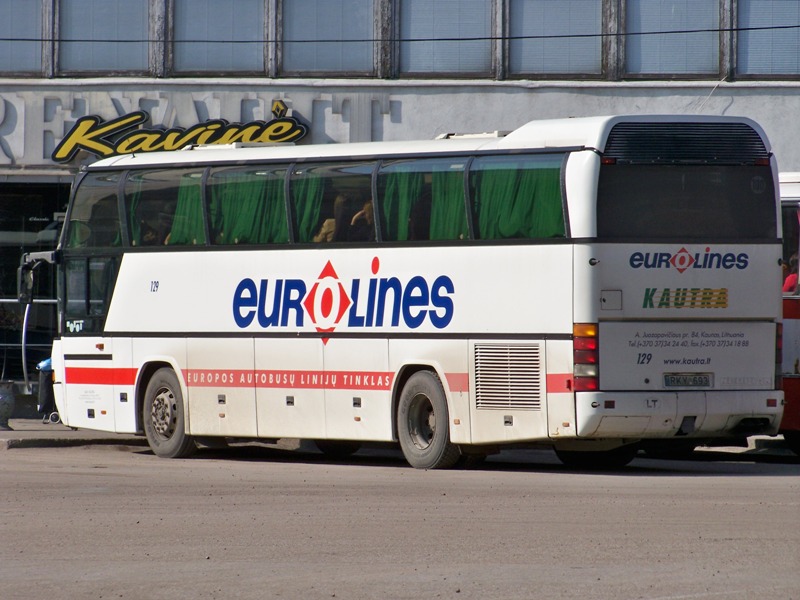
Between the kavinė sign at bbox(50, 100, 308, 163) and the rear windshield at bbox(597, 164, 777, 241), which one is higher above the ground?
the kavinė sign at bbox(50, 100, 308, 163)

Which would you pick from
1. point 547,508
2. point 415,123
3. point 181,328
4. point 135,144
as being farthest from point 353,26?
point 547,508

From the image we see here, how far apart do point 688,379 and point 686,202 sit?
5.68 ft

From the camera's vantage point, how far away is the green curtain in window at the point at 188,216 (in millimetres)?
19312

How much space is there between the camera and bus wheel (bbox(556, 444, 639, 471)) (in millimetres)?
18172

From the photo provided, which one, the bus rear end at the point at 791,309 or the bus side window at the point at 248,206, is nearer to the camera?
the bus rear end at the point at 791,309

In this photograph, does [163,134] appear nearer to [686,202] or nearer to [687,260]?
[686,202]

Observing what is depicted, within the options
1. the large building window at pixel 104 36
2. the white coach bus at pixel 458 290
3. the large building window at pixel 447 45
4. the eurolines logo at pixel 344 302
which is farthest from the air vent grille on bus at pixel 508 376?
the large building window at pixel 104 36

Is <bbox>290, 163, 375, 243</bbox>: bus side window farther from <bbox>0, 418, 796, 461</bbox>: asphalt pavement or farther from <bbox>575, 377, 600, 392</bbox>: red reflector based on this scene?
<bbox>0, 418, 796, 461</bbox>: asphalt pavement

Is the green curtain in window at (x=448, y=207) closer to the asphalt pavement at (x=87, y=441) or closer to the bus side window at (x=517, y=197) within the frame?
the bus side window at (x=517, y=197)

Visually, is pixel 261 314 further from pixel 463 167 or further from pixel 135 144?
pixel 135 144

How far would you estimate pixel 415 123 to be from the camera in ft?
93.8

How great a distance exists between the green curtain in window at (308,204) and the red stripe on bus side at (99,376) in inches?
123

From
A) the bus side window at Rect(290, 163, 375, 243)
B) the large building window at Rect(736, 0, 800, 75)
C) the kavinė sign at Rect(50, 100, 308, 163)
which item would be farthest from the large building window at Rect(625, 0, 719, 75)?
the bus side window at Rect(290, 163, 375, 243)

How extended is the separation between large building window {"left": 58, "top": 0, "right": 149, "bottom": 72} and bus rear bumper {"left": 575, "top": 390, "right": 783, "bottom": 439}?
1515 centimetres
